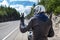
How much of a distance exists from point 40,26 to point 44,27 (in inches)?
3.4

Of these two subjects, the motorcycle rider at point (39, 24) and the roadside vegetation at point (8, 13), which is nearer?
the motorcycle rider at point (39, 24)

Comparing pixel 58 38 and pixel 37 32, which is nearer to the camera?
pixel 37 32

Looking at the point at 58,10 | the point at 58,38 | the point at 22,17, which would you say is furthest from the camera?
the point at 58,10

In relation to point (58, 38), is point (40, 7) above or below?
above

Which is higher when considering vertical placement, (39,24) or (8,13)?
(39,24)

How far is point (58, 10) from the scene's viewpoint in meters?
37.0

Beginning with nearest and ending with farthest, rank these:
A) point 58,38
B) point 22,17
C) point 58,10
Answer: point 22,17
point 58,38
point 58,10

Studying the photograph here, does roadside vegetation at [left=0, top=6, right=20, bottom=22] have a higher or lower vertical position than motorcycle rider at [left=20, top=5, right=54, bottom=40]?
lower

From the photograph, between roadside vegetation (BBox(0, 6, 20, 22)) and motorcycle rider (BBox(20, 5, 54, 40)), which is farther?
roadside vegetation (BBox(0, 6, 20, 22))

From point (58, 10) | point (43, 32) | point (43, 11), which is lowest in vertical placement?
point (58, 10)

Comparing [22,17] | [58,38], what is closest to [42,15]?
[22,17]

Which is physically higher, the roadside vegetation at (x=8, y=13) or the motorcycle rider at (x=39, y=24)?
the motorcycle rider at (x=39, y=24)

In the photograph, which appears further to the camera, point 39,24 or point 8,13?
point 8,13

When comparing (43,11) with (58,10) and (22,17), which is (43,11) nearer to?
(22,17)
